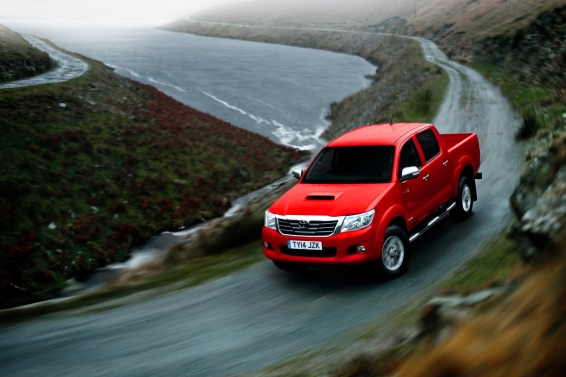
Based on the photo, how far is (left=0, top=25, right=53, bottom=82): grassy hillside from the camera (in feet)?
112

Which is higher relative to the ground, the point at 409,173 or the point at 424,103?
the point at 409,173

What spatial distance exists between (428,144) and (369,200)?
2439mm

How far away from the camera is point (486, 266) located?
8.21m

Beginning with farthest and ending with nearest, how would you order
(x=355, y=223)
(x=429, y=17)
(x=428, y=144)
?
(x=429, y=17) → (x=428, y=144) → (x=355, y=223)

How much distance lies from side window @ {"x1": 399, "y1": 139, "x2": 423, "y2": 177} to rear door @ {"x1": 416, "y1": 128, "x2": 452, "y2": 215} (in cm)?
16

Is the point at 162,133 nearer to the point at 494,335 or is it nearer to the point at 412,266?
the point at 412,266

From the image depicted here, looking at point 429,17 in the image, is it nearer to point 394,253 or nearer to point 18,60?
point 18,60

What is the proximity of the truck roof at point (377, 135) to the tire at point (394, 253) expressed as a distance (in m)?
1.66

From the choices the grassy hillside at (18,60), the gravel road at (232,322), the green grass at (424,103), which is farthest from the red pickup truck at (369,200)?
the grassy hillside at (18,60)

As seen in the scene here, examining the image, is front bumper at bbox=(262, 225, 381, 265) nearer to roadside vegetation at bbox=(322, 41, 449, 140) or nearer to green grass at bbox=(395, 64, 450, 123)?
roadside vegetation at bbox=(322, 41, 449, 140)

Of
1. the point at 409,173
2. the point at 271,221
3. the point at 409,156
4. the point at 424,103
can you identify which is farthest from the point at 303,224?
the point at 424,103

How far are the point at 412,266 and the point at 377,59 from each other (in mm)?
71215

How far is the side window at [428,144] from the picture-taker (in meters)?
9.75

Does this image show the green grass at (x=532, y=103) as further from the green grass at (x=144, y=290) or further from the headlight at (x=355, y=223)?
the headlight at (x=355, y=223)
